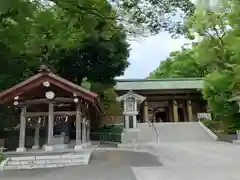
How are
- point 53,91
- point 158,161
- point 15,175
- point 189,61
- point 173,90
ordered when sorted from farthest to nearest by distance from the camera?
point 189,61 < point 173,90 < point 53,91 < point 158,161 < point 15,175

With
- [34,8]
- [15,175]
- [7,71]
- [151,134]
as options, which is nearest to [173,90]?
[151,134]

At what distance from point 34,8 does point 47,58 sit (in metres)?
15.3

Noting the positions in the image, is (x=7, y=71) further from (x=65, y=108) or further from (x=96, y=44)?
(x=96, y=44)

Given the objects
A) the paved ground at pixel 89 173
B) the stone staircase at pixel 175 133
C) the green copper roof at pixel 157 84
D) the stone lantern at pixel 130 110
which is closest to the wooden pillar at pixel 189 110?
the green copper roof at pixel 157 84

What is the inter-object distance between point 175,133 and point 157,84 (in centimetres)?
923

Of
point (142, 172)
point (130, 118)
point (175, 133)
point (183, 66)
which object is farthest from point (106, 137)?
point (183, 66)

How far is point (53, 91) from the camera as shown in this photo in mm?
13562

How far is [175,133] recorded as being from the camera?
2242 centimetres

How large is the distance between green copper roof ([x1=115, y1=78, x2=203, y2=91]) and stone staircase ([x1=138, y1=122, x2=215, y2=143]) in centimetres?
568

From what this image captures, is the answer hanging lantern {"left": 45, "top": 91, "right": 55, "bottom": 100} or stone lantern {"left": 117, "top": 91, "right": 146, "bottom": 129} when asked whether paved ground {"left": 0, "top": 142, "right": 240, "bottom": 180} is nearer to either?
hanging lantern {"left": 45, "top": 91, "right": 55, "bottom": 100}

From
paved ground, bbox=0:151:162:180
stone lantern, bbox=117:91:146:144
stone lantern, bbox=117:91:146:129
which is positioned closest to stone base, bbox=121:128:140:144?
stone lantern, bbox=117:91:146:144

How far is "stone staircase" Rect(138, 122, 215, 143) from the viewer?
68.2 feet

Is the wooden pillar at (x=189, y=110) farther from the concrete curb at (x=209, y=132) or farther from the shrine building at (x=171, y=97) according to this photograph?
the concrete curb at (x=209, y=132)

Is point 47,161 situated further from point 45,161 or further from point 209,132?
point 209,132
